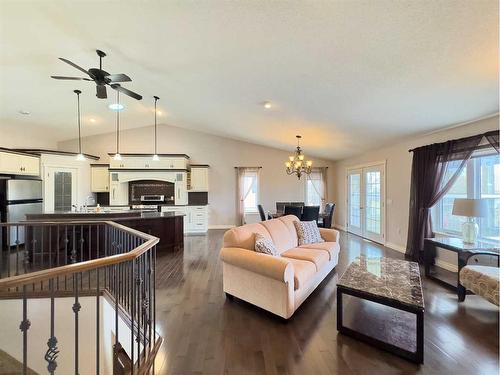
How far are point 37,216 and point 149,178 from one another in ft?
11.6

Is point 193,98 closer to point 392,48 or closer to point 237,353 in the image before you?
point 392,48

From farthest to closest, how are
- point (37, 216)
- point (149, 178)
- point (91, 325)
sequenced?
point (149, 178) < point (37, 216) < point (91, 325)

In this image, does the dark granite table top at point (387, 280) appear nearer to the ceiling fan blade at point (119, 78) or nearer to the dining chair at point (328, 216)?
the dining chair at point (328, 216)

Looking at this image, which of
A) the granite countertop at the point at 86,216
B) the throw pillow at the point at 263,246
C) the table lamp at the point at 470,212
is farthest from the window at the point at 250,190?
the table lamp at the point at 470,212

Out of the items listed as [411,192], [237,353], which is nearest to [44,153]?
[237,353]

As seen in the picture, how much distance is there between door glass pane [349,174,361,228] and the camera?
7370 mm

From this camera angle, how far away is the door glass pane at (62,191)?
6.93 meters

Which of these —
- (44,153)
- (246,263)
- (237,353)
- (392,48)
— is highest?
(392,48)

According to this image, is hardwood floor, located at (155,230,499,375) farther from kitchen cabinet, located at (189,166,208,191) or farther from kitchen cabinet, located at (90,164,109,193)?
kitchen cabinet, located at (90,164,109,193)

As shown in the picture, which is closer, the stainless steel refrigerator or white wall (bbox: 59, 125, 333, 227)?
the stainless steel refrigerator

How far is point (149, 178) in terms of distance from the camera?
26.2 feet

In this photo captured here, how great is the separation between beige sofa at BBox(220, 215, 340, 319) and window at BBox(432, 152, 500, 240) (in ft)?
7.74

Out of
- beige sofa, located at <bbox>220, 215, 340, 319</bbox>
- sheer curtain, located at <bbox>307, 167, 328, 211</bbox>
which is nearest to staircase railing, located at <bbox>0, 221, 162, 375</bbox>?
beige sofa, located at <bbox>220, 215, 340, 319</bbox>

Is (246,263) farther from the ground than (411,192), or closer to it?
closer to it
